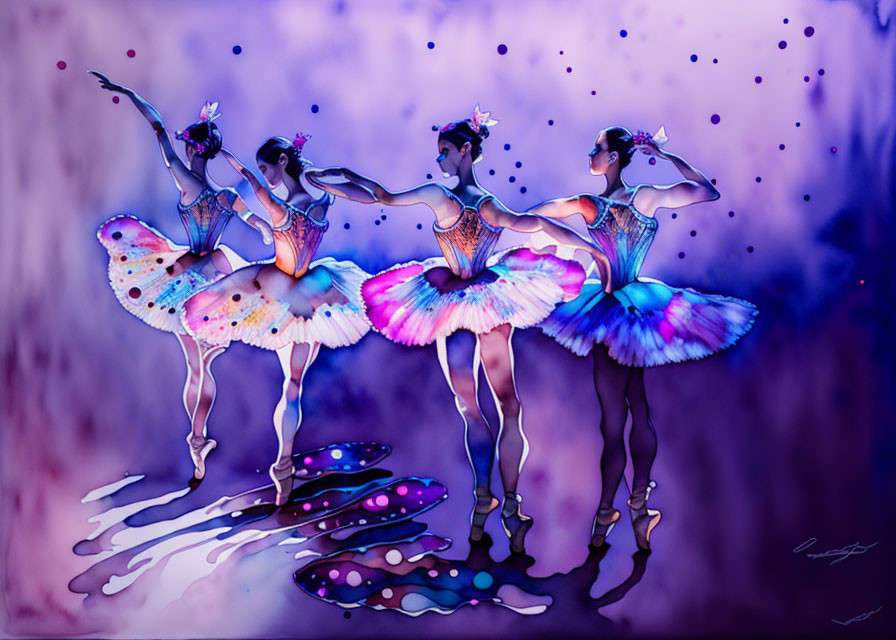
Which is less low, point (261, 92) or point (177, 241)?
point (261, 92)

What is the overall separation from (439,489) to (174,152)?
1483mm

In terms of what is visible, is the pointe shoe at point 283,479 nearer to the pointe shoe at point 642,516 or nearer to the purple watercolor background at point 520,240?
the purple watercolor background at point 520,240

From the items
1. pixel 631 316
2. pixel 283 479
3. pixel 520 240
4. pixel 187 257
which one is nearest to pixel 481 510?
pixel 283 479

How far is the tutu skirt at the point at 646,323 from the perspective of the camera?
2492 millimetres

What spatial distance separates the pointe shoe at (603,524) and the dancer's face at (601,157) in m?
1.16

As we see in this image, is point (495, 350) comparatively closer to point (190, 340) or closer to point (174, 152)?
point (190, 340)

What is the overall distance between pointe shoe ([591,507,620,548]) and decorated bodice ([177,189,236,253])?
5.31ft

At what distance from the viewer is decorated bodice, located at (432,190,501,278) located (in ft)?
8.36

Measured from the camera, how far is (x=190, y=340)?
2.62 m

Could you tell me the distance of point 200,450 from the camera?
8.61 feet

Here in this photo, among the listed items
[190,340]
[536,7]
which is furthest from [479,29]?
[190,340]

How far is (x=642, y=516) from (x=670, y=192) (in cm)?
111
